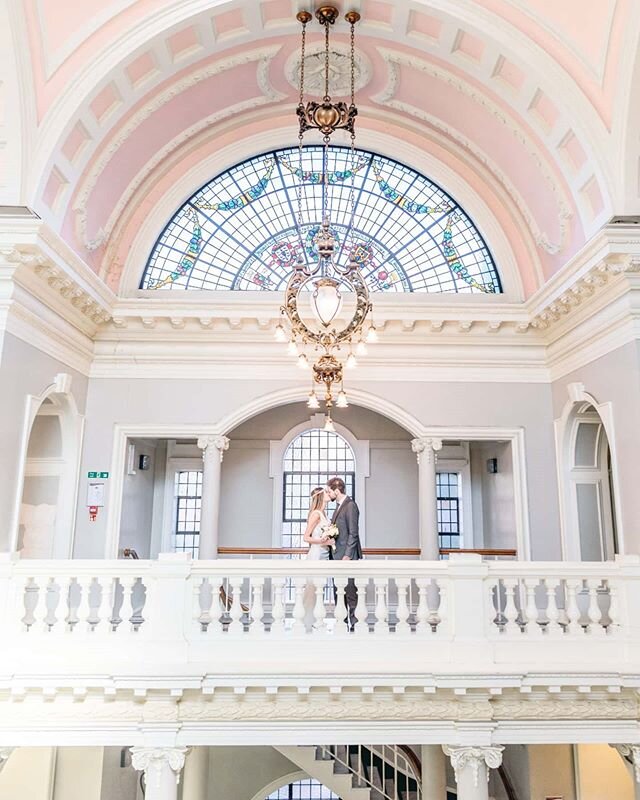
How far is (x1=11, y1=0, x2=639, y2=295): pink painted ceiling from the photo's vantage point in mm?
7531

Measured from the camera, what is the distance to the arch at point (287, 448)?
1203 centimetres

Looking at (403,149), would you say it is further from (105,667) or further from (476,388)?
(105,667)

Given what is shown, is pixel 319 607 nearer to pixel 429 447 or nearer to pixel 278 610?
pixel 278 610

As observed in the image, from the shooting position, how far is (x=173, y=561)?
6.32 m

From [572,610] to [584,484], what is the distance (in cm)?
370

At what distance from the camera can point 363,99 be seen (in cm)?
1023

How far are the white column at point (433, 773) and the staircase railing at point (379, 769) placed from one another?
1.53 meters

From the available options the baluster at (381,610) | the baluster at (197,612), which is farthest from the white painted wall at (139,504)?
the baluster at (381,610)

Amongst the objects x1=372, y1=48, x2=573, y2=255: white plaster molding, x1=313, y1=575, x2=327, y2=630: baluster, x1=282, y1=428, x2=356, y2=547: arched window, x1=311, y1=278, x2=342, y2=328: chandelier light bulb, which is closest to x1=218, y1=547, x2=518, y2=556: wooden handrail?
x1=282, y1=428, x2=356, y2=547: arched window

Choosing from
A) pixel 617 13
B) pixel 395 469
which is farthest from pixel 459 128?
pixel 395 469

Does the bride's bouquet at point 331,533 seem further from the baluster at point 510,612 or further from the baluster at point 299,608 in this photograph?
the baluster at point 510,612

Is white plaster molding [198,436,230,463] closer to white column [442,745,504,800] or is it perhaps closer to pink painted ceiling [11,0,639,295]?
pink painted ceiling [11,0,639,295]

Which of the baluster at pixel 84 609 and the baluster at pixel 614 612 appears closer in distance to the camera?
the baluster at pixel 84 609

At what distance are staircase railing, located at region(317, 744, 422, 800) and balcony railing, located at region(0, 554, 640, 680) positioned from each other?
4708 mm
